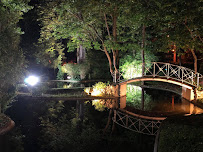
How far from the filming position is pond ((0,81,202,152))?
8.22 metres

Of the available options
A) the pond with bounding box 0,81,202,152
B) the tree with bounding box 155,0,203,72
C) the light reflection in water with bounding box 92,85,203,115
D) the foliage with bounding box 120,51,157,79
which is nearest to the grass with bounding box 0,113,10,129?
the pond with bounding box 0,81,202,152

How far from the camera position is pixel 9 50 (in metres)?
9.69

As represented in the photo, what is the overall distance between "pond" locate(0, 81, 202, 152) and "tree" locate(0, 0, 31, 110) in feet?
6.19

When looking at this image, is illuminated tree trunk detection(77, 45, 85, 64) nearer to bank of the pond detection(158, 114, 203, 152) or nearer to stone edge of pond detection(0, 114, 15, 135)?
stone edge of pond detection(0, 114, 15, 135)

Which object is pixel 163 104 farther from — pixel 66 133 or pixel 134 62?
pixel 134 62

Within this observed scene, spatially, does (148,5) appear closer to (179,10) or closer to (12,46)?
(179,10)

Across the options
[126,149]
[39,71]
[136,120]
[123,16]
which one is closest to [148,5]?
[123,16]

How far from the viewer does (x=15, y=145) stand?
8.09 m

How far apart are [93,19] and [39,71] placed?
15702 mm

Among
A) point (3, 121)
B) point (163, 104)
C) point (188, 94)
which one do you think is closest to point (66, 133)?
point (3, 121)

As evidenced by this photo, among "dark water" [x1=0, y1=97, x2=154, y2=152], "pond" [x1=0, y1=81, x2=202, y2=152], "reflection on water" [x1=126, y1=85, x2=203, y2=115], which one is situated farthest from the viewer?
"reflection on water" [x1=126, y1=85, x2=203, y2=115]

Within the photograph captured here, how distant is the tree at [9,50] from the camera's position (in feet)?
30.9

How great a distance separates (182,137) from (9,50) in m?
7.91

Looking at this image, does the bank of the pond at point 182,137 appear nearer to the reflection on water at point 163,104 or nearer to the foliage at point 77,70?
the reflection on water at point 163,104
